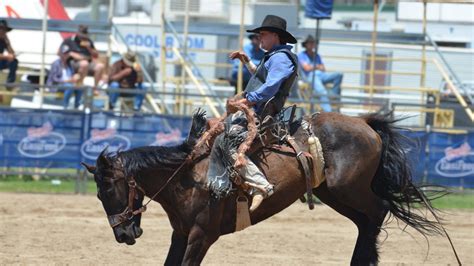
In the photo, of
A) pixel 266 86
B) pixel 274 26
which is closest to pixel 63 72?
pixel 274 26

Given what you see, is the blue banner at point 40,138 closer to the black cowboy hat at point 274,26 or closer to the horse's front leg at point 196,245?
the black cowboy hat at point 274,26

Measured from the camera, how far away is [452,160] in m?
16.8

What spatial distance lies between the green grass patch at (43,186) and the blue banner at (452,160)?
18.6 ft

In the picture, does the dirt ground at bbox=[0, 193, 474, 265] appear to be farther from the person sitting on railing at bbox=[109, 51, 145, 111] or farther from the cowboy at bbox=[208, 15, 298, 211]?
the person sitting on railing at bbox=[109, 51, 145, 111]

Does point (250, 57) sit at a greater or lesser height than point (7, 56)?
greater

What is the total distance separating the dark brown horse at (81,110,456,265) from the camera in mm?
8492

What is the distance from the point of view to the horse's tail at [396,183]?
9.41 meters

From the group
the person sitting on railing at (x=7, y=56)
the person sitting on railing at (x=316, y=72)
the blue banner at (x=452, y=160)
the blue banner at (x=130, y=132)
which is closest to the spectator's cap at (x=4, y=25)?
the person sitting on railing at (x=7, y=56)

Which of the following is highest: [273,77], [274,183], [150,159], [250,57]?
[273,77]

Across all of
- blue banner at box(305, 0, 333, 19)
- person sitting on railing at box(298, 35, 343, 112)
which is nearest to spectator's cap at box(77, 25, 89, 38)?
person sitting on railing at box(298, 35, 343, 112)

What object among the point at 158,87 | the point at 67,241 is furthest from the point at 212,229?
the point at 158,87

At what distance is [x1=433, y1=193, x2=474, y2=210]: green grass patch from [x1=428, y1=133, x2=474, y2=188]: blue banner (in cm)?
30

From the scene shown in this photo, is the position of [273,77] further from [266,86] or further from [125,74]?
[125,74]

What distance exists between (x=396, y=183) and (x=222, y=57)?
52.3 feet
